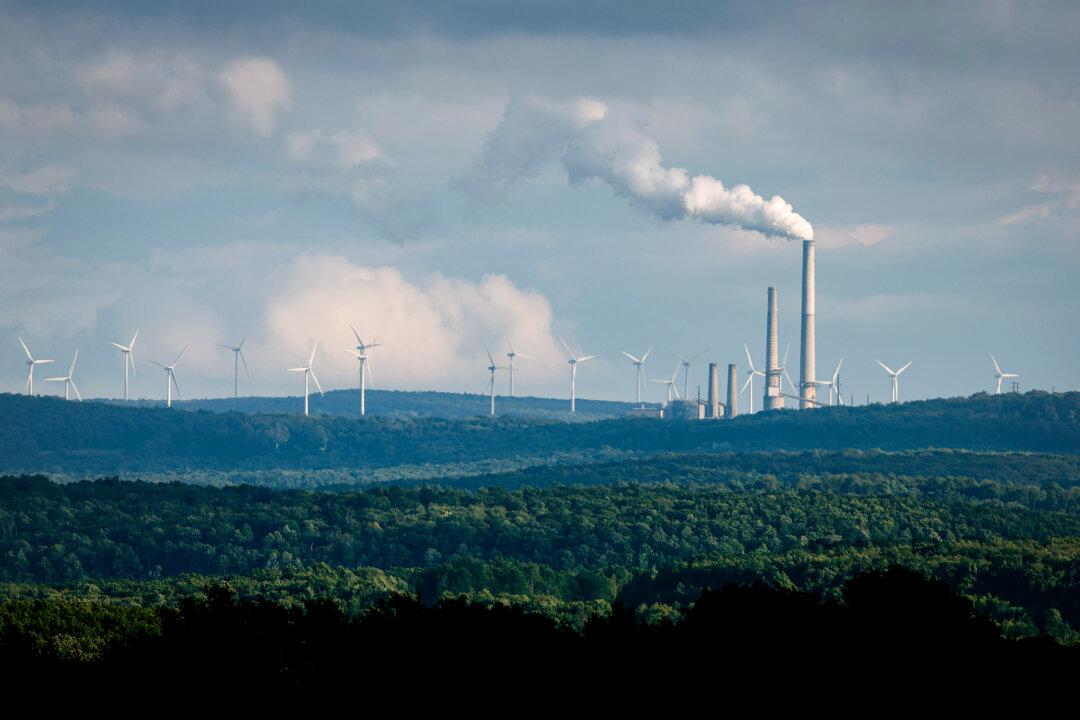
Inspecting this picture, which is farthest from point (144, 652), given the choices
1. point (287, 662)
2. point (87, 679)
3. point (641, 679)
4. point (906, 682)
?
point (906, 682)

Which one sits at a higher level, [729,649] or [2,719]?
[729,649]

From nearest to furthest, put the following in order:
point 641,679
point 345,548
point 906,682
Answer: point 906,682
point 641,679
point 345,548

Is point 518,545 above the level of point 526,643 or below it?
below

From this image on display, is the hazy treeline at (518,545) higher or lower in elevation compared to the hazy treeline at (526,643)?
lower

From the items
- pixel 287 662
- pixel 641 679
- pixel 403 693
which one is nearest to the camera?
pixel 641 679

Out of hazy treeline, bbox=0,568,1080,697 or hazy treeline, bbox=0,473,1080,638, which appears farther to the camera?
hazy treeline, bbox=0,473,1080,638

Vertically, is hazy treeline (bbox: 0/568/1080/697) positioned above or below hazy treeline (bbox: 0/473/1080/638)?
above

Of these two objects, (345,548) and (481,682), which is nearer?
(481,682)

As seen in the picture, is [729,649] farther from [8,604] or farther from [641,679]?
[8,604]

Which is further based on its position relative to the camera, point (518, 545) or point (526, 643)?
point (518, 545)

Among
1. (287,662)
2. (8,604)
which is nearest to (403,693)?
(287,662)

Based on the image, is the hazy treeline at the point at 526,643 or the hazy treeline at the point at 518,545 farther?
the hazy treeline at the point at 518,545
